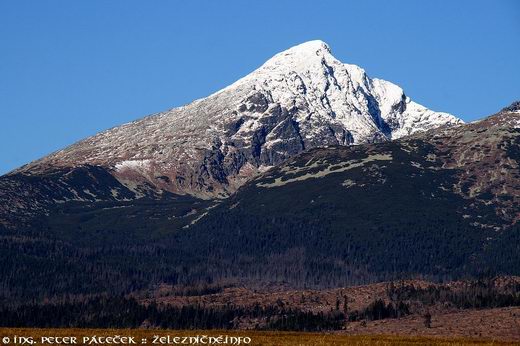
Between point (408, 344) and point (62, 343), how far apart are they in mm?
47824

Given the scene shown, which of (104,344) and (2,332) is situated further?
(2,332)

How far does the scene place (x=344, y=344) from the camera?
162000 millimetres

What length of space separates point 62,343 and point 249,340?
24948 mm

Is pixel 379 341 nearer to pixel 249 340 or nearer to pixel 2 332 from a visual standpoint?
pixel 249 340

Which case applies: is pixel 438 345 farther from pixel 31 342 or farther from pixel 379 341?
pixel 31 342

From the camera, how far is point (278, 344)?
525 feet

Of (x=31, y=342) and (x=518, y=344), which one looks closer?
(x=31, y=342)

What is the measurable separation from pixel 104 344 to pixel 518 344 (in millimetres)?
57609

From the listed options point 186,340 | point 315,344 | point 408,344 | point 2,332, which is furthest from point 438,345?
point 2,332

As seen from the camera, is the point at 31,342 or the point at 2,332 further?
the point at 2,332

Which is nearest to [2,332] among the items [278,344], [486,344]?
[278,344]

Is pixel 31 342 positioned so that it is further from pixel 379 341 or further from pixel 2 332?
pixel 379 341

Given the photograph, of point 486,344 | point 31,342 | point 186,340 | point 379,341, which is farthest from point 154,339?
point 486,344

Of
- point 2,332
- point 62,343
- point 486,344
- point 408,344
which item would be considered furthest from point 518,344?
point 2,332
